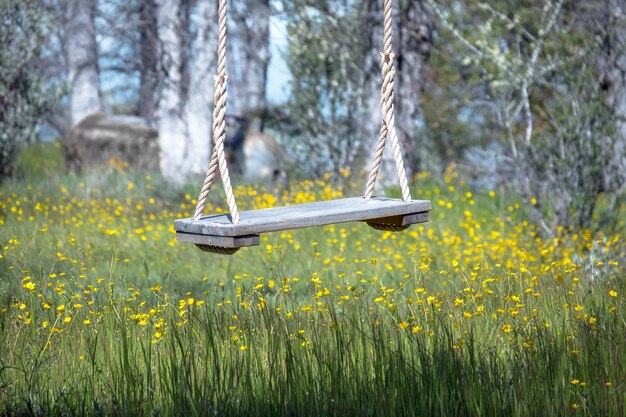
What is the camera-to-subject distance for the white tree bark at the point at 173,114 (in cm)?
1367

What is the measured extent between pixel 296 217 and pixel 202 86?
31.9 feet

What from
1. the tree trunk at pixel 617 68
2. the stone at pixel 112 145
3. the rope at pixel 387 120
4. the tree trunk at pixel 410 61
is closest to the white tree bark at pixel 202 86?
the stone at pixel 112 145

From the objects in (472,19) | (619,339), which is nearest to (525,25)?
(472,19)

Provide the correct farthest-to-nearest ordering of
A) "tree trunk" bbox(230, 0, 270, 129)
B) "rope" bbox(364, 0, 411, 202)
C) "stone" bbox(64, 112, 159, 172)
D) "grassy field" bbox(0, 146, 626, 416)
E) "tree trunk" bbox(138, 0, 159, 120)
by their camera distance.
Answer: "tree trunk" bbox(230, 0, 270, 129) → "stone" bbox(64, 112, 159, 172) → "tree trunk" bbox(138, 0, 159, 120) → "rope" bbox(364, 0, 411, 202) → "grassy field" bbox(0, 146, 626, 416)

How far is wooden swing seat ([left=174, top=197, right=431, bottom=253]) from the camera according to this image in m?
3.75

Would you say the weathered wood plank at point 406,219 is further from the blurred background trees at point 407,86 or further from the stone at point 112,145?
the stone at point 112,145

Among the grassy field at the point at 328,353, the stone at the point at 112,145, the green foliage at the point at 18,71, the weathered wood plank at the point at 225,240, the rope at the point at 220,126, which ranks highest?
the green foliage at the point at 18,71

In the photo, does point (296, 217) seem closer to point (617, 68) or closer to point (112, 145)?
point (617, 68)

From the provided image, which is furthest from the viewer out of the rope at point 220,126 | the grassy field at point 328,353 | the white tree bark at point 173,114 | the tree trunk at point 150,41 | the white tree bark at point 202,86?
the tree trunk at point 150,41

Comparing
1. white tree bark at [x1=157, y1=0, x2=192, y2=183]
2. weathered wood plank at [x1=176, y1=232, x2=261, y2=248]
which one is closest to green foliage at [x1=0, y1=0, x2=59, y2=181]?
white tree bark at [x1=157, y1=0, x2=192, y2=183]

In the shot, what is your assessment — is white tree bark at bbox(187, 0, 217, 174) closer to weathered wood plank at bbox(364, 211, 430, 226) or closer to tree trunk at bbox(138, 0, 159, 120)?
tree trunk at bbox(138, 0, 159, 120)

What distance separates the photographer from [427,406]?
3523 millimetres

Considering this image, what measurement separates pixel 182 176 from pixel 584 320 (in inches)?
393

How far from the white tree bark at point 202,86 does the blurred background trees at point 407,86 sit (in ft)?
0.06
